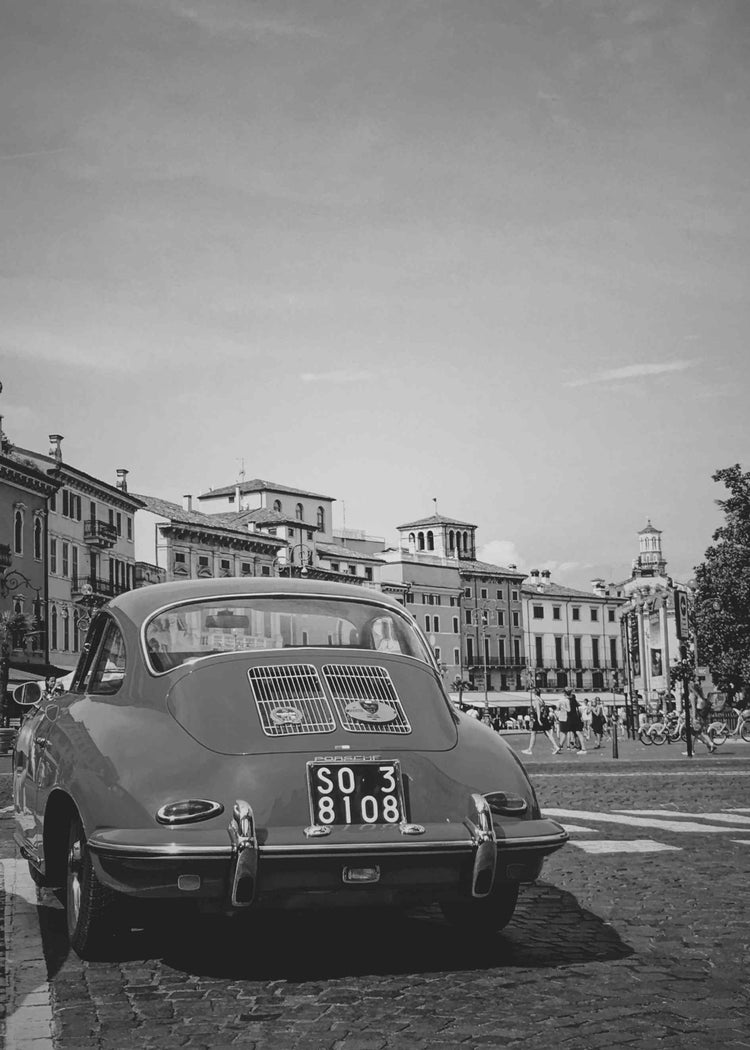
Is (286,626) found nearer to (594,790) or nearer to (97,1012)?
(97,1012)

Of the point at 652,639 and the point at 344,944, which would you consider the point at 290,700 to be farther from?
the point at 652,639

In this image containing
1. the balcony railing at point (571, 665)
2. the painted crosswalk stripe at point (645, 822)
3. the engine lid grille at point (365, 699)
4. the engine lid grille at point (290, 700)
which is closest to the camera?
the engine lid grille at point (290, 700)

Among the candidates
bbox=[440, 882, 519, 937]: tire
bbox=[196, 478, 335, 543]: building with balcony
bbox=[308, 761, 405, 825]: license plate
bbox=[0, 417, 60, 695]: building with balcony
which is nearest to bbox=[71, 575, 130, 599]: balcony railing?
bbox=[0, 417, 60, 695]: building with balcony

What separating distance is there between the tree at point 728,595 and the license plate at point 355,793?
46.0m

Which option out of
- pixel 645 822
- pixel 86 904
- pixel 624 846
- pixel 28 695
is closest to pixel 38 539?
pixel 645 822

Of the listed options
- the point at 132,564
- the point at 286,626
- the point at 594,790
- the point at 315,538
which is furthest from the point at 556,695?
the point at 286,626

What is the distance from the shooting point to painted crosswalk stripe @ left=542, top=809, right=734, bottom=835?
12.8 metres

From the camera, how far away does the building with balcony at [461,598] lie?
130 m

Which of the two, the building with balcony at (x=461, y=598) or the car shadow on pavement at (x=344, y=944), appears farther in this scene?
the building with balcony at (x=461, y=598)

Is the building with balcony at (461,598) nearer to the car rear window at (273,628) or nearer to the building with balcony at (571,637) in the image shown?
the building with balcony at (571,637)

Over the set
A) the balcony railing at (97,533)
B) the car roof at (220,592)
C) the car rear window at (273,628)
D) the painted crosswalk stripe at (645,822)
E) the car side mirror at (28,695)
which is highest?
the balcony railing at (97,533)

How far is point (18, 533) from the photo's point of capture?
7062cm

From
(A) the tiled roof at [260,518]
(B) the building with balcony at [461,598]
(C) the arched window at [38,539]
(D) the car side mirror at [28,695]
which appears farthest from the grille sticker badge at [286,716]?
(B) the building with balcony at [461,598]

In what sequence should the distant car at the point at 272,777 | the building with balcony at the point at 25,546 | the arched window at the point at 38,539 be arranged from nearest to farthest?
the distant car at the point at 272,777 < the building with balcony at the point at 25,546 < the arched window at the point at 38,539
